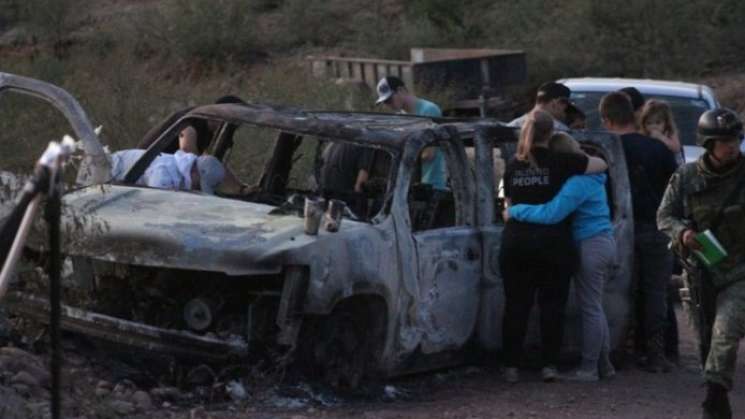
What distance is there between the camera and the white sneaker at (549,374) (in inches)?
367

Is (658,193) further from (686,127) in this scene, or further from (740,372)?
(686,127)

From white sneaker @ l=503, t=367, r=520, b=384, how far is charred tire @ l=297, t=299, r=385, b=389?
3.14ft

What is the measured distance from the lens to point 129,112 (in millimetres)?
15117

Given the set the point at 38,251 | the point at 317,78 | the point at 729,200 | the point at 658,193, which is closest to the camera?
the point at 729,200

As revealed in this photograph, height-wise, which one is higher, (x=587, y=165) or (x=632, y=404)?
(x=587, y=165)

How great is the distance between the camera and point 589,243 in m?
9.39

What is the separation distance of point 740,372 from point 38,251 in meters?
4.41

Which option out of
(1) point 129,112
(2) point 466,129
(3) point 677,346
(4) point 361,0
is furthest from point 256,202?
(4) point 361,0

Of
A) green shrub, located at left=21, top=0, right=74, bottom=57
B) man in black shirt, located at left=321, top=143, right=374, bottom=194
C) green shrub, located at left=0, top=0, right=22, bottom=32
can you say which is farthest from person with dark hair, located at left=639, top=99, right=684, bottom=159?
green shrub, located at left=0, top=0, right=22, bottom=32

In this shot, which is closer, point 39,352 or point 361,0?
point 39,352

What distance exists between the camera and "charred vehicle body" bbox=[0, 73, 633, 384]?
798 centimetres

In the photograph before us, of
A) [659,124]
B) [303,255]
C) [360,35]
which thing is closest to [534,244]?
[303,255]

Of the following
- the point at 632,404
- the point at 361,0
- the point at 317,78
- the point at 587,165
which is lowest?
the point at 632,404

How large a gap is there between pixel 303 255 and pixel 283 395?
74 centimetres
